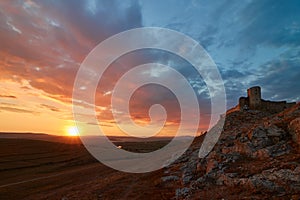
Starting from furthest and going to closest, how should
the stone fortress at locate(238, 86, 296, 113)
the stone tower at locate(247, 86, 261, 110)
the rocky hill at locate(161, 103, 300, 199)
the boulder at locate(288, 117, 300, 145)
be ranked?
the stone fortress at locate(238, 86, 296, 113), the stone tower at locate(247, 86, 261, 110), the boulder at locate(288, 117, 300, 145), the rocky hill at locate(161, 103, 300, 199)

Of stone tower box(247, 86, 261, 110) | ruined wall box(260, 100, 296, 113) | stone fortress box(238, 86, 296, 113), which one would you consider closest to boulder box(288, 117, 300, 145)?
stone tower box(247, 86, 261, 110)

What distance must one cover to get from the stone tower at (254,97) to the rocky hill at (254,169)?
718 inches

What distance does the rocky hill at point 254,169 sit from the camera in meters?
17.8

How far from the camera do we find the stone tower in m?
50.3

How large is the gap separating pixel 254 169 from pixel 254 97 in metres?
32.5

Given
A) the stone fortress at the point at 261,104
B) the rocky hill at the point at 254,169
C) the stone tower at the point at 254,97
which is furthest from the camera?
the stone fortress at the point at 261,104

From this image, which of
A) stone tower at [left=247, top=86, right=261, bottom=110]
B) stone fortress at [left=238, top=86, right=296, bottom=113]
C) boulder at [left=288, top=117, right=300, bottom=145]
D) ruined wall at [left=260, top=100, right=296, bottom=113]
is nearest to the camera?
boulder at [left=288, top=117, right=300, bottom=145]

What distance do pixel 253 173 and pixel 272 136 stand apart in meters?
8.69

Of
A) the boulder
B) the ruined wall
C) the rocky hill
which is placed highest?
the ruined wall

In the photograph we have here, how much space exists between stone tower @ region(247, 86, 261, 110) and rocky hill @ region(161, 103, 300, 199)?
59.9 ft

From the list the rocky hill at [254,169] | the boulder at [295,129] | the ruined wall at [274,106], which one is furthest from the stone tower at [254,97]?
the boulder at [295,129]

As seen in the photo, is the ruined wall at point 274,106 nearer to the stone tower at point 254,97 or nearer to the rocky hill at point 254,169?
the stone tower at point 254,97

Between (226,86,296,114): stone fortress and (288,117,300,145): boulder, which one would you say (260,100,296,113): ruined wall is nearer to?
(226,86,296,114): stone fortress

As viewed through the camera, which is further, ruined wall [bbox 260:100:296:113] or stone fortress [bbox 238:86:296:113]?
ruined wall [bbox 260:100:296:113]
